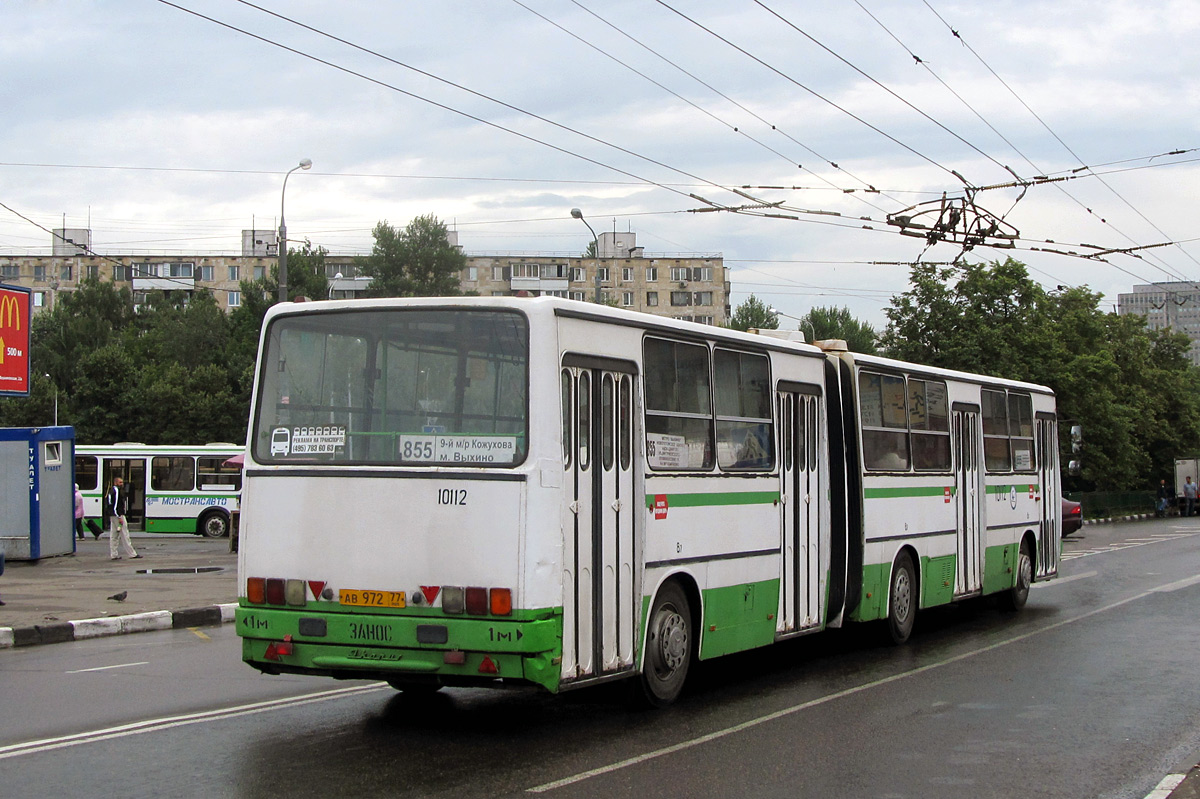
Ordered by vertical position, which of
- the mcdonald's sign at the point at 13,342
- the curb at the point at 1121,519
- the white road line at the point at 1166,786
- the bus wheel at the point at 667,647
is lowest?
the curb at the point at 1121,519

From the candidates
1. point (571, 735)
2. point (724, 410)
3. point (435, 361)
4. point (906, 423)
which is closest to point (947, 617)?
point (906, 423)

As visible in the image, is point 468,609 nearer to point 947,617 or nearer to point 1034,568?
point 947,617

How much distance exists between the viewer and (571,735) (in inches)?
326

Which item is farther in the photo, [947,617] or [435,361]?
[947,617]

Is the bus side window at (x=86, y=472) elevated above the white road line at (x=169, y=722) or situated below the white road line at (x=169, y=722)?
above

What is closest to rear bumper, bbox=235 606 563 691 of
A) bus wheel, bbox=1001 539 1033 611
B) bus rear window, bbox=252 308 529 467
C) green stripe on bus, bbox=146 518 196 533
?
bus rear window, bbox=252 308 529 467

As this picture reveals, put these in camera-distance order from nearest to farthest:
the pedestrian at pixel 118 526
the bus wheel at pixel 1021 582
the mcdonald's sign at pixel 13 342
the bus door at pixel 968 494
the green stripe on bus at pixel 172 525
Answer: the bus door at pixel 968 494, the bus wheel at pixel 1021 582, the mcdonald's sign at pixel 13 342, the pedestrian at pixel 118 526, the green stripe on bus at pixel 172 525

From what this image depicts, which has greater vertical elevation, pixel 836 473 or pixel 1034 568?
pixel 836 473

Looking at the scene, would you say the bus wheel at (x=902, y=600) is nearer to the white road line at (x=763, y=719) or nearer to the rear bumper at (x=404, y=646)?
the white road line at (x=763, y=719)

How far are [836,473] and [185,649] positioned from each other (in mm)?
6798

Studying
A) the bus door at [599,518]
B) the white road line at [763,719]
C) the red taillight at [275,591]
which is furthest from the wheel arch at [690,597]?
the red taillight at [275,591]

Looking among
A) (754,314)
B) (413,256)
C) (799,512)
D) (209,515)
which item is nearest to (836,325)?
(754,314)

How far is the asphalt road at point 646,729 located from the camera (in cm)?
693

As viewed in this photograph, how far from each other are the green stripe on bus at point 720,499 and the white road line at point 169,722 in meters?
2.85
